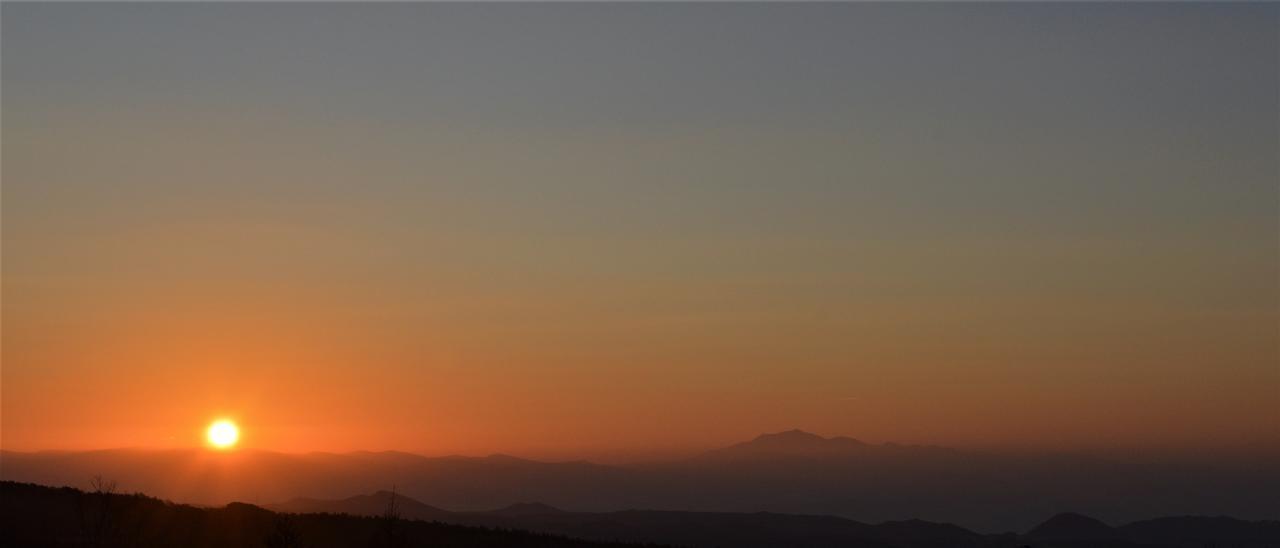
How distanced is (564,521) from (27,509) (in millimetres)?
96509

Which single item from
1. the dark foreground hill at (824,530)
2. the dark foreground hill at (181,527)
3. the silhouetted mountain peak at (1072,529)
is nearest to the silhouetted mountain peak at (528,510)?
the dark foreground hill at (824,530)

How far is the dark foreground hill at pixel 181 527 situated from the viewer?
45625mm

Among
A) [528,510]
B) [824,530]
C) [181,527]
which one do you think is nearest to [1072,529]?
[824,530]

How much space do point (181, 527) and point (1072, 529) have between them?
10397 cm

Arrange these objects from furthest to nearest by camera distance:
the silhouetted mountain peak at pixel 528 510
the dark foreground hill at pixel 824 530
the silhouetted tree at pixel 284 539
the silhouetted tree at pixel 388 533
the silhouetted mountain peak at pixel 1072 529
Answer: the silhouetted mountain peak at pixel 528 510 < the silhouetted mountain peak at pixel 1072 529 < the dark foreground hill at pixel 824 530 < the silhouetted tree at pixel 388 533 < the silhouetted tree at pixel 284 539

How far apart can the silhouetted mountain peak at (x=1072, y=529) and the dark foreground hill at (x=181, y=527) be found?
84.6 m

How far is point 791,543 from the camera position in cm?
11275

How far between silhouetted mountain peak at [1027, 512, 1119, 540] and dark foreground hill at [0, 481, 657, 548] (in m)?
84.6

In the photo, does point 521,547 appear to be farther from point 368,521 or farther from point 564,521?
point 564,521

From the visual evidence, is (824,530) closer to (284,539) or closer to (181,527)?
(181,527)

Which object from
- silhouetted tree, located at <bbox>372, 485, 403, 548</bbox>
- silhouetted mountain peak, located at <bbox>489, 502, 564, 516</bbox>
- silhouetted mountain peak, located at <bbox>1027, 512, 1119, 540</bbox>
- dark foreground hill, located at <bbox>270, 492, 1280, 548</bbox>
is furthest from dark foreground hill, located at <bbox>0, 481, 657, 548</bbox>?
silhouetted mountain peak, located at <bbox>489, 502, 564, 516</bbox>

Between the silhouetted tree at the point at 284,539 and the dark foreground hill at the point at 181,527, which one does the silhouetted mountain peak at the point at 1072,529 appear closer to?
the dark foreground hill at the point at 181,527

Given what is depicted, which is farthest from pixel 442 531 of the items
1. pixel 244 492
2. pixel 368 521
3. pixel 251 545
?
pixel 244 492

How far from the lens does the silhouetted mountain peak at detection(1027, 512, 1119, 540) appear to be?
12938 centimetres
